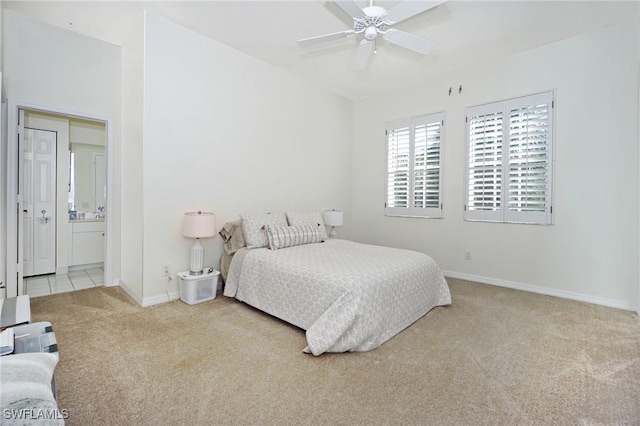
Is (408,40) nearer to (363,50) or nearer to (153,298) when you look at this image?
(363,50)

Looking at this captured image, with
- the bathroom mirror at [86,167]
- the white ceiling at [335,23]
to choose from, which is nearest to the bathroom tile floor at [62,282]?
the bathroom mirror at [86,167]

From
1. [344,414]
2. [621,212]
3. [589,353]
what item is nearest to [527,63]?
[621,212]

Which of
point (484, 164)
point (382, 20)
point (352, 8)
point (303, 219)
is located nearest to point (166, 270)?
point (303, 219)

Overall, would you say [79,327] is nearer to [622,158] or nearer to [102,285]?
[102,285]

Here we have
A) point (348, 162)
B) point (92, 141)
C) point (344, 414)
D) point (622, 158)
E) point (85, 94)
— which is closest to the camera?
point (344, 414)

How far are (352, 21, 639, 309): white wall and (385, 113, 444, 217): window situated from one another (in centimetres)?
16

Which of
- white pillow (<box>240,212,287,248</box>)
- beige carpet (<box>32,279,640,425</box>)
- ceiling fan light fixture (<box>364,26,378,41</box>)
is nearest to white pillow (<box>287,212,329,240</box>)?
white pillow (<box>240,212,287,248</box>)

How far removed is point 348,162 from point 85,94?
378 cm

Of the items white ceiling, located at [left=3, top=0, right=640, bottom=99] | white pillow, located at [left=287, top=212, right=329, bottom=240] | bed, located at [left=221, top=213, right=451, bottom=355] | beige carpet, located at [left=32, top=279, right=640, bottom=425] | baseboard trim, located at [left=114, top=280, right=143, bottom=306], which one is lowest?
beige carpet, located at [left=32, top=279, right=640, bottom=425]

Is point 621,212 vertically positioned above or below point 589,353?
above

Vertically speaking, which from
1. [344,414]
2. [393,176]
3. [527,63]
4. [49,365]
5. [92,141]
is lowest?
[344,414]

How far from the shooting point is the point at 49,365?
972mm

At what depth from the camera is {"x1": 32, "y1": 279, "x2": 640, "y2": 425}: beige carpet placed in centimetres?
154

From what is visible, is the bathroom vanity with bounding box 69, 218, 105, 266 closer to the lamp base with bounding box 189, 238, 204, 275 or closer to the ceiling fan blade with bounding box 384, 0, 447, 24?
the lamp base with bounding box 189, 238, 204, 275
